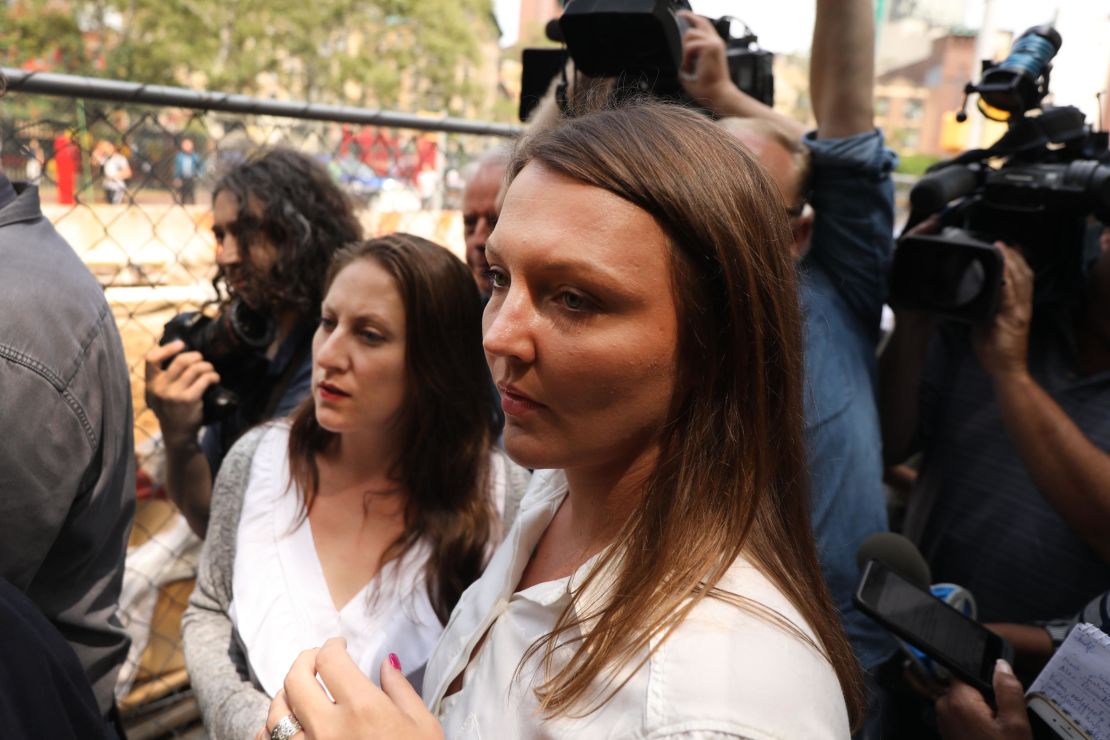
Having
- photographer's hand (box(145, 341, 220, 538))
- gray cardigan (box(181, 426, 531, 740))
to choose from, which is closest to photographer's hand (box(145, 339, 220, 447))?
photographer's hand (box(145, 341, 220, 538))

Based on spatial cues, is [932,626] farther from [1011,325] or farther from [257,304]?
[257,304]

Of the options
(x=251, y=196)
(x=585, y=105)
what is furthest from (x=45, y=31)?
(x=585, y=105)

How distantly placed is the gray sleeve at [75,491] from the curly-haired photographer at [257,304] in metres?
0.44

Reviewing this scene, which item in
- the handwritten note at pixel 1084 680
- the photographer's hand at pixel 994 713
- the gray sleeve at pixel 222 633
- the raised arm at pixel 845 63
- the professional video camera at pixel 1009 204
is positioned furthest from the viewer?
the professional video camera at pixel 1009 204

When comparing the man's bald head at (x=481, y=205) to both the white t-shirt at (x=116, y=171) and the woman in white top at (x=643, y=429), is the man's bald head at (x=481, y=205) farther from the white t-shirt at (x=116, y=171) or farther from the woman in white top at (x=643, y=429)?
the white t-shirt at (x=116, y=171)

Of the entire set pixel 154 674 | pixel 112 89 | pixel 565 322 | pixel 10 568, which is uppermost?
pixel 112 89

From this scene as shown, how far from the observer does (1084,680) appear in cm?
114

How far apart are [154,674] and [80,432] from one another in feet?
5.30

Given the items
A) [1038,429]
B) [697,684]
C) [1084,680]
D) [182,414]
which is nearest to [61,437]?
[182,414]

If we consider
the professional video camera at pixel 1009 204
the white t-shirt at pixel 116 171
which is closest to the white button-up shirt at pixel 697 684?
the professional video camera at pixel 1009 204

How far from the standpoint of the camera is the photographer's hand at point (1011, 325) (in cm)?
182

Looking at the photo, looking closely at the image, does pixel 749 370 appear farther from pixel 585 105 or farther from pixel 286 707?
pixel 286 707

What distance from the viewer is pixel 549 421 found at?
3.12 feet

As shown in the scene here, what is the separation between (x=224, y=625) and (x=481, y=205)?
1.15 meters
